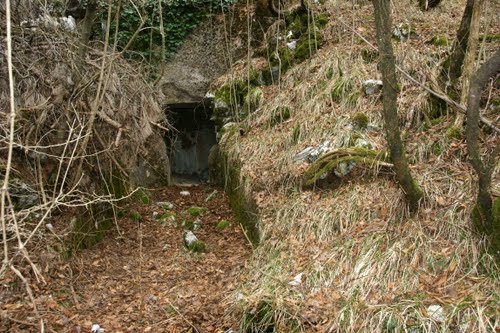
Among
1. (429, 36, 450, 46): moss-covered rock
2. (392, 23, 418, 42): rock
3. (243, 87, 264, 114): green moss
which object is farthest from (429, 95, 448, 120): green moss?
(243, 87, 264, 114): green moss

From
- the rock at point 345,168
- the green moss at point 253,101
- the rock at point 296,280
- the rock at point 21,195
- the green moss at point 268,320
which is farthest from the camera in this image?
the green moss at point 253,101

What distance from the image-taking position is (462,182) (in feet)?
13.3

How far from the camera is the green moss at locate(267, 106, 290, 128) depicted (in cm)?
666

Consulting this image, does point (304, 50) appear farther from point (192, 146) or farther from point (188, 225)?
point (192, 146)

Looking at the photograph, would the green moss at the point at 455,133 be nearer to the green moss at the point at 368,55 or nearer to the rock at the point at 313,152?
the rock at the point at 313,152

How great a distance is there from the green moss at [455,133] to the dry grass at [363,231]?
2cm

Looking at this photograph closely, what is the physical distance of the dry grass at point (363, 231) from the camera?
3.22 meters

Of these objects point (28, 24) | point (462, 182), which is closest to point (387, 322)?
point (462, 182)

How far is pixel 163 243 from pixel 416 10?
5.28 m

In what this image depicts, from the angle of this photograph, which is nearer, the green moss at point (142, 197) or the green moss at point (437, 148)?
the green moss at point (437, 148)

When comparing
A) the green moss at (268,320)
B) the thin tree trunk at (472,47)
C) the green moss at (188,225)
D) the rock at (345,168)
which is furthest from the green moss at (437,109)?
the green moss at (188,225)

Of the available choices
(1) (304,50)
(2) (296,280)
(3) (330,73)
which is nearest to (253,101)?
(1) (304,50)

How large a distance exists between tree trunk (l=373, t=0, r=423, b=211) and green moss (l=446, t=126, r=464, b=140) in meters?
1.03

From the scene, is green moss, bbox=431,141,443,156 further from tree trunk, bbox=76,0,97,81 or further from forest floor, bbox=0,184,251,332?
tree trunk, bbox=76,0,97,81
